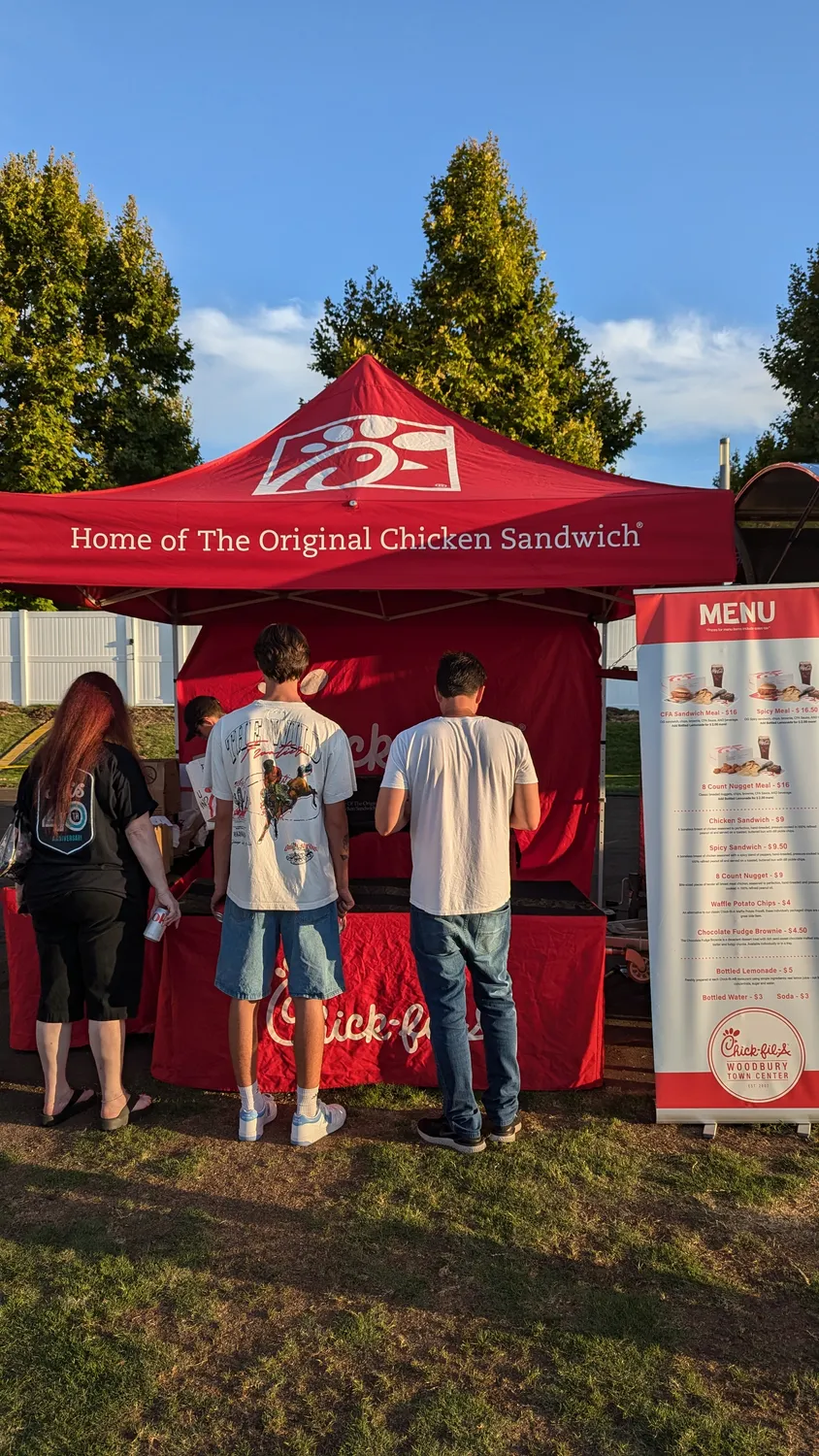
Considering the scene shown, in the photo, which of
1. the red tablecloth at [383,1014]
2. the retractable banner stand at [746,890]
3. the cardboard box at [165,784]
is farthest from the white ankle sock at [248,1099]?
the cardboard box at [165,784]

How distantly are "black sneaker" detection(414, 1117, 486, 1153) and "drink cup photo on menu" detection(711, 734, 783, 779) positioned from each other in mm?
1584

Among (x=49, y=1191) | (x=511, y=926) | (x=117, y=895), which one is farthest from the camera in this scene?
(x=511, y=926)

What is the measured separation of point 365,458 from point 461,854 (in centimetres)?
219

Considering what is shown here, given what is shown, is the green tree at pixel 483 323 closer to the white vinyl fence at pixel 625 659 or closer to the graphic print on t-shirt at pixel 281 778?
the white vinyl fence at pixel 625 659

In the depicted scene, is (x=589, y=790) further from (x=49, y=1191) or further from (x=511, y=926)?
(x=49, y=1191)

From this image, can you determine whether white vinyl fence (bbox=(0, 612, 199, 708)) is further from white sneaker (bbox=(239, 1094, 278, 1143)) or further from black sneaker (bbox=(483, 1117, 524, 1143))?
black sneaker (bbox=(483, 1117, 524, 1143))

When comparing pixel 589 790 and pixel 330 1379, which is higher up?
pixel 589 790

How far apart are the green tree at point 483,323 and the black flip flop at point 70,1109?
41.4 ft

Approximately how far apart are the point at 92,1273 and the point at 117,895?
119 centimetres

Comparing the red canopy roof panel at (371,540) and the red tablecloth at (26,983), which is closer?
the red canopy roof panel at (371,540)

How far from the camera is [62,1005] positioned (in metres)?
3.32

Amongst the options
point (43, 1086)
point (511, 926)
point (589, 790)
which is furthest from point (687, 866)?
point (43, 1086)

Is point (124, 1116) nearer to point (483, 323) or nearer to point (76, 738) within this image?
point (76, 738)

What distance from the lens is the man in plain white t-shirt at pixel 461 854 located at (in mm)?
3053
